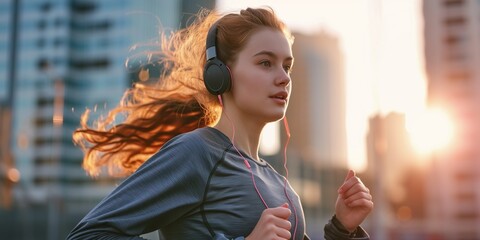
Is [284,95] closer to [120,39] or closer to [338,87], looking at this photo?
[120,39]

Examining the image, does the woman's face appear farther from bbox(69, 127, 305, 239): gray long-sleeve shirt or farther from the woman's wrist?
the woman's wrist

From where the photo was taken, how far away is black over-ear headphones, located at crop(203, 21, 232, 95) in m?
2.11

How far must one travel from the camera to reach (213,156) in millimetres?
1924

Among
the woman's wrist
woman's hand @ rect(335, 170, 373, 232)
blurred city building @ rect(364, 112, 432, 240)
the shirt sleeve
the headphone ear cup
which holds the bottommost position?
blurred city building @ rect(364, 112, 432, 240)

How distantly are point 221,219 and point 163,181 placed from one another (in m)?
0.18

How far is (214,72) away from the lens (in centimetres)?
213

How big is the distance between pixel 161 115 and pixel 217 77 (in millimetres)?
Result: 606

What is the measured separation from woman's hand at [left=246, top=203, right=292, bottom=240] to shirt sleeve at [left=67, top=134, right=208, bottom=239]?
0.18 m

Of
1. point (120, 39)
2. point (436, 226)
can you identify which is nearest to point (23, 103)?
point (120, 39)

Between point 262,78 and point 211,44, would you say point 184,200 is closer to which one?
point 262,78

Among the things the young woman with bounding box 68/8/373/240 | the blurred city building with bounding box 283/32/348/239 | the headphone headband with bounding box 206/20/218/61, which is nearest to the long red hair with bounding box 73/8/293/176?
the young woman with bounding box 68/8/373/240

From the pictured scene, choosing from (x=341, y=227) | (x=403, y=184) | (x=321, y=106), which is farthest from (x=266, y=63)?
(x=321, y=106)

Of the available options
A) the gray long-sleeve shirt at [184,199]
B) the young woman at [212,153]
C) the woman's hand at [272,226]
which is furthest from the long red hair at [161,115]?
the woman's hand at [272,226]

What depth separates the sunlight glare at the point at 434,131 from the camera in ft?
198
